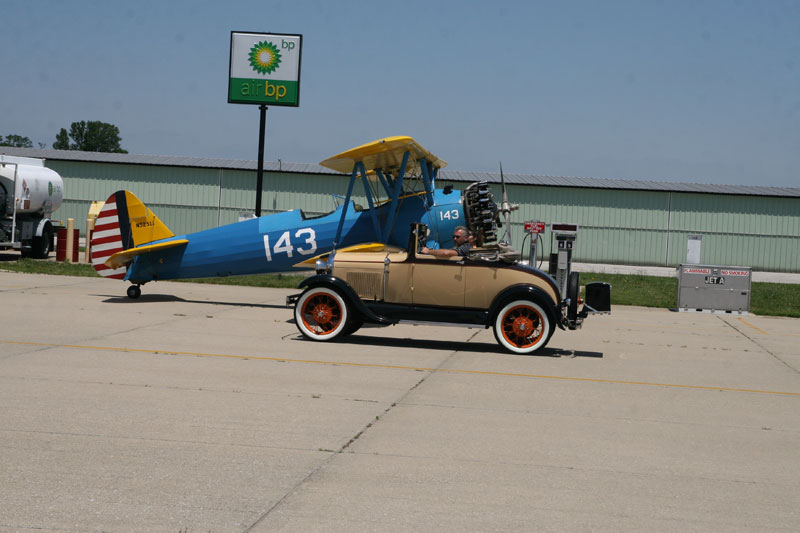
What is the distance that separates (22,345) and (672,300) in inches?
658

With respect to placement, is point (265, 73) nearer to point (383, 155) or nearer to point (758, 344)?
point (383, 155)

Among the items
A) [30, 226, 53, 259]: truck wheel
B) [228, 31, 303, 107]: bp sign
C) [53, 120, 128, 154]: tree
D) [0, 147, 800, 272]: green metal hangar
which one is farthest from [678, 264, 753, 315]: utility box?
[53, 120, 128, 154]: tree

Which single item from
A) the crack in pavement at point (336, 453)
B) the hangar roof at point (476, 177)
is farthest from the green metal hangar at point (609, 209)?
the crack in pavement at point (336, 453)

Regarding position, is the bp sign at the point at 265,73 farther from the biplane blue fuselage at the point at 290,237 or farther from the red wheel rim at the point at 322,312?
the red wheel rim at the point at 322,312

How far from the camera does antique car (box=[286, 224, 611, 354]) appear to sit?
35.5 ft

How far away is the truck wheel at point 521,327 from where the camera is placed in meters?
10.8

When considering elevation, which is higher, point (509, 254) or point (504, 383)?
point (509, 254)

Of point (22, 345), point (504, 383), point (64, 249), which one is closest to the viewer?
point (504, 383)

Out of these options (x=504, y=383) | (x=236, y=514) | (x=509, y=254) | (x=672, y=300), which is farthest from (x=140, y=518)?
(x=672, y=300)

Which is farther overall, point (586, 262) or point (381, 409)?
point (586, 262)

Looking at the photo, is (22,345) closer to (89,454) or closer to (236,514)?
(89,454)

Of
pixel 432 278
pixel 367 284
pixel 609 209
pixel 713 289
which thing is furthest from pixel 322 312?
pixel 609 209

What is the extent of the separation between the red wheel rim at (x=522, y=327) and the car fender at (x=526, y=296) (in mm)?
153

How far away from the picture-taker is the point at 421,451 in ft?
19.0
